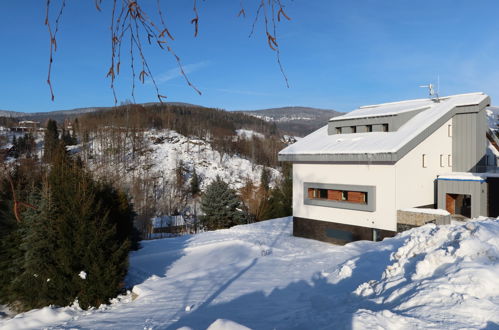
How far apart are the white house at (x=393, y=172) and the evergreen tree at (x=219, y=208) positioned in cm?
1424

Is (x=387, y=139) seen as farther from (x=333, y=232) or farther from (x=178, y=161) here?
(x=178, y=161)

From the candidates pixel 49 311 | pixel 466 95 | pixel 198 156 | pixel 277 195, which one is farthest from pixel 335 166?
pixel 198 156

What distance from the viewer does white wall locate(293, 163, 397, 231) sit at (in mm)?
13180

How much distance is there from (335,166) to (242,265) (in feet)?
20.1

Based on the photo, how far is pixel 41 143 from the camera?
77250mm

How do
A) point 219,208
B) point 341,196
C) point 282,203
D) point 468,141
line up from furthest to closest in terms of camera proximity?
point 282,203
point 219,208
point 468,141
point 341,196

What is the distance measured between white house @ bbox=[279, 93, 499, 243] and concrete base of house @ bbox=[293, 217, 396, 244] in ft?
0.13

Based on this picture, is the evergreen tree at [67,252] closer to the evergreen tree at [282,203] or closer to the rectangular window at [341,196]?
the rectangular window at [341,196]

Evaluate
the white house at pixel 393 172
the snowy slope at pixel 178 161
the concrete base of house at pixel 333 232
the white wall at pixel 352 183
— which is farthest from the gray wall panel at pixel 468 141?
the snowy slope at pixel 178 161

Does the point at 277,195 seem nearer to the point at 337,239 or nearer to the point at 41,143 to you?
the point at 337,239

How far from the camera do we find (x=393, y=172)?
12992 mm

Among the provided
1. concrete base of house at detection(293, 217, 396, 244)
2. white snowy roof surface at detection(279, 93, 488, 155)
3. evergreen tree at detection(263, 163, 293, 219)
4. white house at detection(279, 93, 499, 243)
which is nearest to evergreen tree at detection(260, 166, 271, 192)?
evergreen tree at detection(263, 163, 293, 219)

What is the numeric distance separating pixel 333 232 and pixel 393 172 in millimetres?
4098

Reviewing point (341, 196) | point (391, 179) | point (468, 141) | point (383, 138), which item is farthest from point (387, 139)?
point (468, 141)
